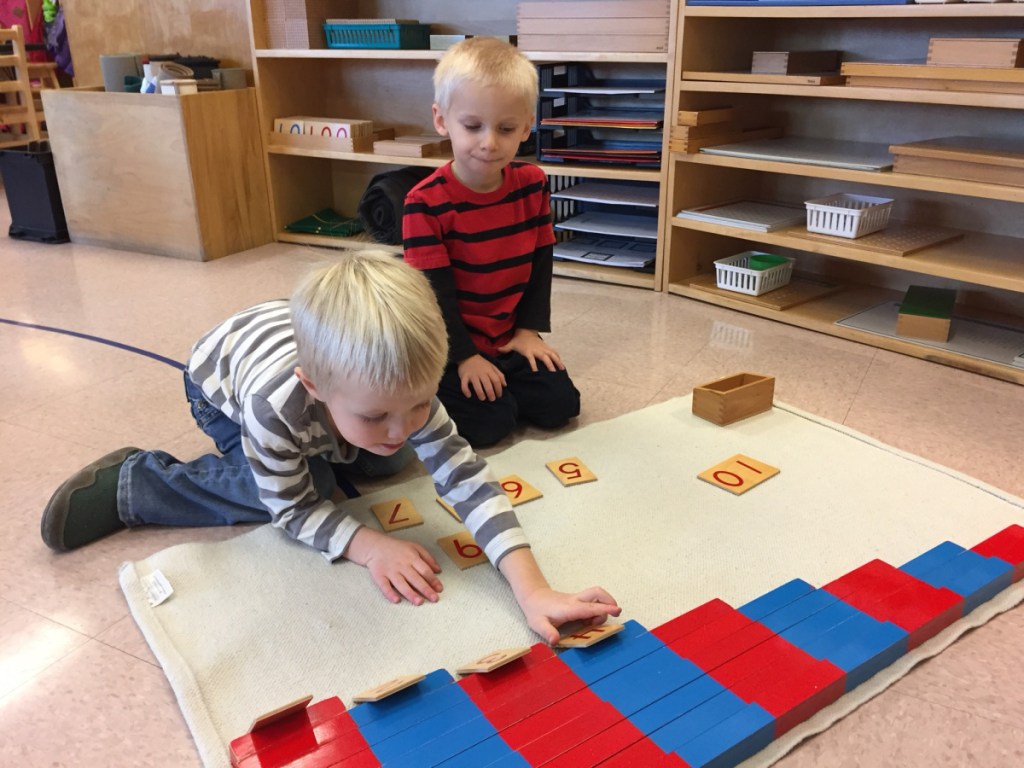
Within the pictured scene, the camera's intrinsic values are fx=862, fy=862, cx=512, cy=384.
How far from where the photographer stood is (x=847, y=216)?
172 centimetres

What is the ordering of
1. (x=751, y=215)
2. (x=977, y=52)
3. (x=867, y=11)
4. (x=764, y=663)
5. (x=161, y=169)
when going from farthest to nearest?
(x=161, y=169) → (x=751, y=215) → (x=867, y=11) → (x=977, y=52) → (x=764, y=663)

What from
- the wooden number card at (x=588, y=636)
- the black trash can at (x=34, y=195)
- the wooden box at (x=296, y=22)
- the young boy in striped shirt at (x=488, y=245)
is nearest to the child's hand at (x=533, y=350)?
the young boy in striped shirt at (x=488, y=245)

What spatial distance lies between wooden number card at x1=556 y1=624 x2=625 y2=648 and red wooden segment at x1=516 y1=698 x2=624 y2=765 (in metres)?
0.07

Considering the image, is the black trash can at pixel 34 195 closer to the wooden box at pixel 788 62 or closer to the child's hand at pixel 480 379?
the child's hand at pixel 480 379

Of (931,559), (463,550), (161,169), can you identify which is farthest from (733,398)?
(161,169)

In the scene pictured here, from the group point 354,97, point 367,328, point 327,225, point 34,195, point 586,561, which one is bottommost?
point 586,561

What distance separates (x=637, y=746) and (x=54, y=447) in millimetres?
995

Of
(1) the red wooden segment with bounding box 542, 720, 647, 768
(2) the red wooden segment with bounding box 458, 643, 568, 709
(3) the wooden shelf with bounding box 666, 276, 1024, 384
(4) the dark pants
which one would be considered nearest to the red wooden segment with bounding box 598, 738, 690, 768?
(1) the red wooden segment with bounding box 542, 720, 647, 768

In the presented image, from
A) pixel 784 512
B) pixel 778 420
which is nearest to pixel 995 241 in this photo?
pixel 778 420

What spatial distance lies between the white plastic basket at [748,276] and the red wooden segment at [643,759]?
4.41ft

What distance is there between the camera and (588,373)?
159 cm

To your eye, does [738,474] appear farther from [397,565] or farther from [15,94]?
[15,94]

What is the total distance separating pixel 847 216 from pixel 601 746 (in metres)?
1.33

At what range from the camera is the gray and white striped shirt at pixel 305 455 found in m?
0.93
